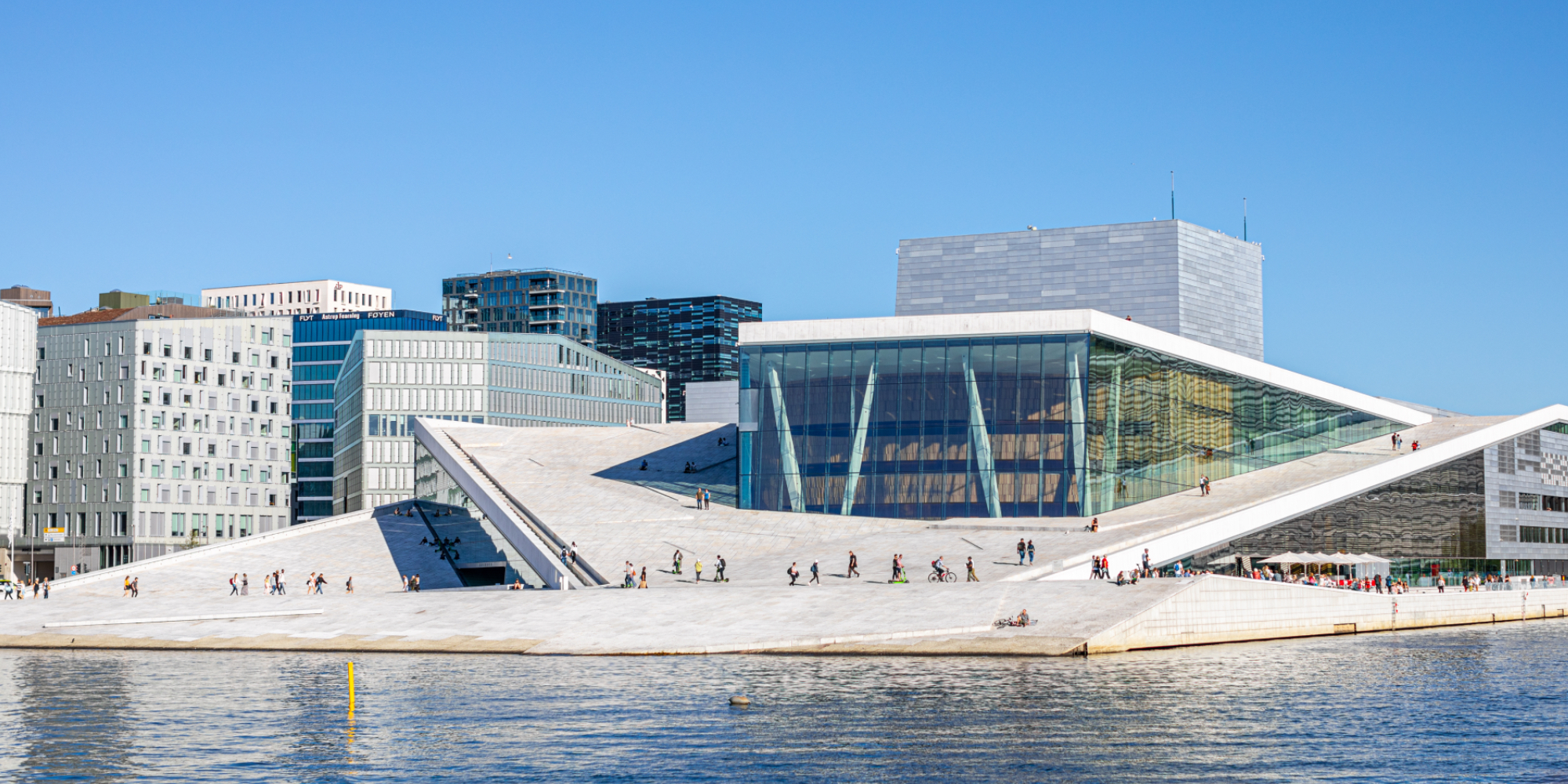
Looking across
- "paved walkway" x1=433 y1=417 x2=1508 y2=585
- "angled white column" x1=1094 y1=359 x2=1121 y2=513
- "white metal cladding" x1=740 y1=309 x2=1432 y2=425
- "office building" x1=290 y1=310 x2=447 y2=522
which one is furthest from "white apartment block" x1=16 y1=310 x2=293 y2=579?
"angled white column" x1=1094 y1=359 x2=1121 y2=513

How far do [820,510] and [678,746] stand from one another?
134 feet

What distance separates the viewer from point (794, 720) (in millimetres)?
33125

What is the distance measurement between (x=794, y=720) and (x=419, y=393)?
10386 cm

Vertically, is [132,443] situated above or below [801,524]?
above

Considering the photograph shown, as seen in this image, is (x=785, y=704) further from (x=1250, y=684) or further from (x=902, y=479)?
(x=902, y=479)

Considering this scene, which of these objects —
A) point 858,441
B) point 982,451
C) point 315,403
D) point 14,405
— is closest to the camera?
point 982,451

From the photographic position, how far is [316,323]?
160 metres

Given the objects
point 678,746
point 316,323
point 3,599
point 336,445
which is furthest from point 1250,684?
point 316,323

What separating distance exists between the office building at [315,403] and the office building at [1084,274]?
56.1 meters

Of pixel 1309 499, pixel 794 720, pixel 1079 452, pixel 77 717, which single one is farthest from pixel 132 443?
pixel 794 720

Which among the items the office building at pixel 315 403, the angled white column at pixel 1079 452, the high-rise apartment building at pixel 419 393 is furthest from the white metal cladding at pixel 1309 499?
the office building at pixel 315 403

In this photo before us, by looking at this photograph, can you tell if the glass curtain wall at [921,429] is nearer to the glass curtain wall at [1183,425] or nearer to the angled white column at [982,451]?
the angled white column at [982,451]

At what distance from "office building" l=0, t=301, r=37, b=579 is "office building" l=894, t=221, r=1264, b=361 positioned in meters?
64.0

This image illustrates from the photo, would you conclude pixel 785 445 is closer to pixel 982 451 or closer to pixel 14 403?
pixel 982 451
